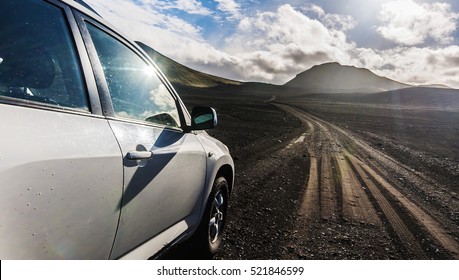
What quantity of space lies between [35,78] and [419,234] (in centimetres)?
466

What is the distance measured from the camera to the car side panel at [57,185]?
1312 mm

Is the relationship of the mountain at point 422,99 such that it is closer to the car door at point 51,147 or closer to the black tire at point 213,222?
the black tire at point 213,222

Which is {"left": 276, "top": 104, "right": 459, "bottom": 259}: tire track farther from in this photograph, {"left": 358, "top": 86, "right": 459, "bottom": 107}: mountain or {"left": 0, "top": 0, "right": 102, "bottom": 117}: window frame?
{"left": 358, "top": 86, "right": 459, "bottom": 107}: mountain

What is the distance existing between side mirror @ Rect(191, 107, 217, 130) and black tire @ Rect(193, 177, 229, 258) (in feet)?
2.30

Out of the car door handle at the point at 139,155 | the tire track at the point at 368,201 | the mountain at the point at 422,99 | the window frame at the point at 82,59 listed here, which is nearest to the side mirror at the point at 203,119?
the car door handle at the point at 139,155

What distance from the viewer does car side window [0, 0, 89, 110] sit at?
1.59m

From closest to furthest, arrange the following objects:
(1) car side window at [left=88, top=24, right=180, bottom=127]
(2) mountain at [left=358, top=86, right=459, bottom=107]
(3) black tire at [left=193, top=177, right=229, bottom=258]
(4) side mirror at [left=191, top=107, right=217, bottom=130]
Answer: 1. (1) car side window at [left=88, top=24, right=180, bottom=127]
2. (4) side mirror at [left=191, top=107, right=217, bottom=130]
3. (3) black tire at [left=193, top=177, right=229, bottom=258]
4. (2) mountain at [left=358, top=86, right=459, bottom=107]

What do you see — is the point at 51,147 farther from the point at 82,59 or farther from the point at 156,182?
the point at 156,182

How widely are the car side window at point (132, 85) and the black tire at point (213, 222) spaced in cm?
87

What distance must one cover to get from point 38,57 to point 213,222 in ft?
7.60

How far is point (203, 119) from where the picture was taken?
10.0 ft

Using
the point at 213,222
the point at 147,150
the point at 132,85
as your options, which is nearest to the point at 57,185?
the point at 147,150

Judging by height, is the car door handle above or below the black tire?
above

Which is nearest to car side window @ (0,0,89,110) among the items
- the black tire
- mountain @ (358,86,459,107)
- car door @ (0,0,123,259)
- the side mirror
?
car door @ (0,0,123,259)
